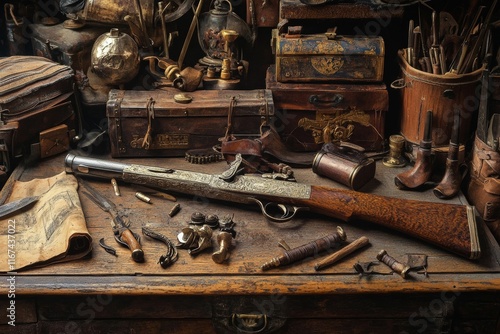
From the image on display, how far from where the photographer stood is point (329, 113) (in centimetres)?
279

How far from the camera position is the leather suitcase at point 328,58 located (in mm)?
2721

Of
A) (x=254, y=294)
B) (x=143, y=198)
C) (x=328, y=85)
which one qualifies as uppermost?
(x=328, y=85)

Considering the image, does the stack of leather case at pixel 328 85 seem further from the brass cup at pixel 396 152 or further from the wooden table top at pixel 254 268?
the wooden table top at pixel 254 268

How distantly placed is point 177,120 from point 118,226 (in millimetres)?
612

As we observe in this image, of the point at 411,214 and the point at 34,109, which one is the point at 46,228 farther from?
the point at 411,214

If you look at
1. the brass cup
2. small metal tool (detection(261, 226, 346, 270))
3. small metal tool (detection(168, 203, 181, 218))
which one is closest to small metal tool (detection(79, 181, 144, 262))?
small metal tool (detection(168, 203, 181, 218))

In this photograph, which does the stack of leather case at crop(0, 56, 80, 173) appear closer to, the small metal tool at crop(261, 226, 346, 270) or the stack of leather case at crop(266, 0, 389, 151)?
the stack of leather case at crop(266, 0, 389, 151)

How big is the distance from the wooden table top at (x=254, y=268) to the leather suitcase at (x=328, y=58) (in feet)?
2.18

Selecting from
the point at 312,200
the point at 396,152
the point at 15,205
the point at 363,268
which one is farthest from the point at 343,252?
the point at 15,205

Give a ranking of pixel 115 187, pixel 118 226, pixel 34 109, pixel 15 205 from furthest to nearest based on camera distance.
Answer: pixel 34 109
pixel 115 187
pixel 15 205
pixel 118 226

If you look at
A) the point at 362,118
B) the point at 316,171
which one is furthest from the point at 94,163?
the point at 362,118

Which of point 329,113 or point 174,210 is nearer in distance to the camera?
point 174,210

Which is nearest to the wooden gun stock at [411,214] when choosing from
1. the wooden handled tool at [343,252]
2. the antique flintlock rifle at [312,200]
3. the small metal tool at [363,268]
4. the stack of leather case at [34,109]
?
the antique flintlock rifle at [312,200]

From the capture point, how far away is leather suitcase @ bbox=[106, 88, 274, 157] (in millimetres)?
2719
